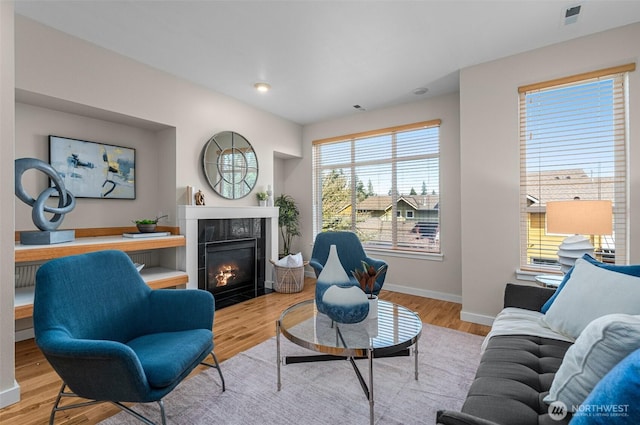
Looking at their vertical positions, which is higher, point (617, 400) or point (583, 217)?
point (583, 217)

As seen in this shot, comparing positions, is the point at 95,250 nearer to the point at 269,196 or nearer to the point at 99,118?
the point at 99,118

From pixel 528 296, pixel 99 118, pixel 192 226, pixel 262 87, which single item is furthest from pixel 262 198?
pixel 528 296

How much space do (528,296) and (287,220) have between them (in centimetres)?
363

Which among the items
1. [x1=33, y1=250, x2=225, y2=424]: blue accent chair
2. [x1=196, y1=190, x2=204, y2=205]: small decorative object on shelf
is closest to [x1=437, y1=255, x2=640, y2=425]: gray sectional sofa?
[x1=33, y1=250, x2=225, y2=424]: blue accent chair

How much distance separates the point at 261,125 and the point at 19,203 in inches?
111

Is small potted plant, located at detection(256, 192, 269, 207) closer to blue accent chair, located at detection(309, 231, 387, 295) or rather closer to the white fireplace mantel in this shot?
the white fireplace mantel

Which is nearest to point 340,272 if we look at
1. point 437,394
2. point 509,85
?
point 437,394

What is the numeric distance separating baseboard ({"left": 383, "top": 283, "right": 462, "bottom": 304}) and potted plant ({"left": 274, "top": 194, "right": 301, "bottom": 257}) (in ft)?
6.01

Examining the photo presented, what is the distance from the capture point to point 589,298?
5.25 ft

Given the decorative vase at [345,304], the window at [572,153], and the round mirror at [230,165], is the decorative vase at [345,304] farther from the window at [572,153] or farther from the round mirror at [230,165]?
the round mirror at [230,165]

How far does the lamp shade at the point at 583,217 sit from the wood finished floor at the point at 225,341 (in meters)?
1.23

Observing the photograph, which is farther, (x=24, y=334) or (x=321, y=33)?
(x=24, y=334)

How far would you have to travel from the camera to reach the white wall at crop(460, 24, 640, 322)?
9.31 feet

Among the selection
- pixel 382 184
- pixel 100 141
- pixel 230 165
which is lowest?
pixel 382 184
